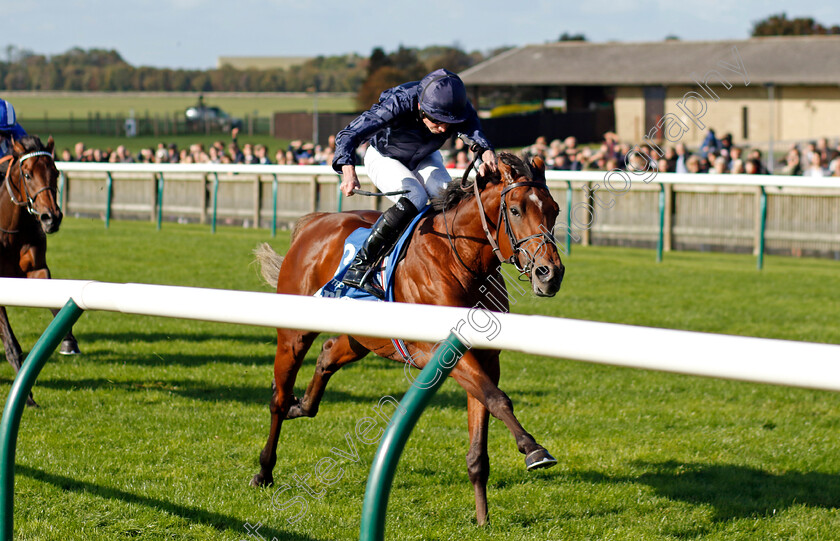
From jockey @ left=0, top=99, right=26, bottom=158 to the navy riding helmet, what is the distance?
12.2ft

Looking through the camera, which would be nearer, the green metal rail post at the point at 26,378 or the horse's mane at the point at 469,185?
the green metal rail post at the point at 26,378

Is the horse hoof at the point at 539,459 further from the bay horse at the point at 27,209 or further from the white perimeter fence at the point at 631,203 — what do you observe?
the white perimeter fence at the point at 631,203

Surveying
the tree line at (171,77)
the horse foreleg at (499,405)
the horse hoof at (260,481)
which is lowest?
the horse hoof at (260,481)

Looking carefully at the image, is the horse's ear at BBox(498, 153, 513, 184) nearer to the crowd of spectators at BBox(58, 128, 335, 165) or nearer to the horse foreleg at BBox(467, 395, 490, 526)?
the horse foreleg at BBox(467, 395, 490, 526)

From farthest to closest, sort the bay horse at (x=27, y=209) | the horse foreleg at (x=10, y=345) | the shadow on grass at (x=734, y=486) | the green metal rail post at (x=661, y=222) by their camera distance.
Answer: the green metal rail post at (x=661, y=222), the bay horse at (x=27, y=209), the horse foreleg at (x=10, y=345), the shadow on grass at (x=734, y=486)

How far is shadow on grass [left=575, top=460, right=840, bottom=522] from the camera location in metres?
4.08

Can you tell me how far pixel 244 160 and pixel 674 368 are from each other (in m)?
16.7

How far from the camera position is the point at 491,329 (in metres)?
1.85

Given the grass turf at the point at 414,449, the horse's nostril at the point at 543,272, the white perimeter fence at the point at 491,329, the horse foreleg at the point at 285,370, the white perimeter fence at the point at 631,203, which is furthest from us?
the white perimeter fence at the point at 631,203

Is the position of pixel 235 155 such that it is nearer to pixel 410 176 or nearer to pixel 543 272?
pixel 410 176

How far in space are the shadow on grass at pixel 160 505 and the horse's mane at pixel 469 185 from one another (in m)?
1.55

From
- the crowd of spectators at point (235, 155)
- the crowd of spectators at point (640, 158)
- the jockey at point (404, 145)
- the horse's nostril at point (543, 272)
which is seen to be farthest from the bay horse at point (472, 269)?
the crowd of spectators at point (235, 155)

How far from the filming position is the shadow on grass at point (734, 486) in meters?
4.08

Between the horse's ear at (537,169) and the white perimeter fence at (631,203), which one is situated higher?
the horse's ear at (537,169)
